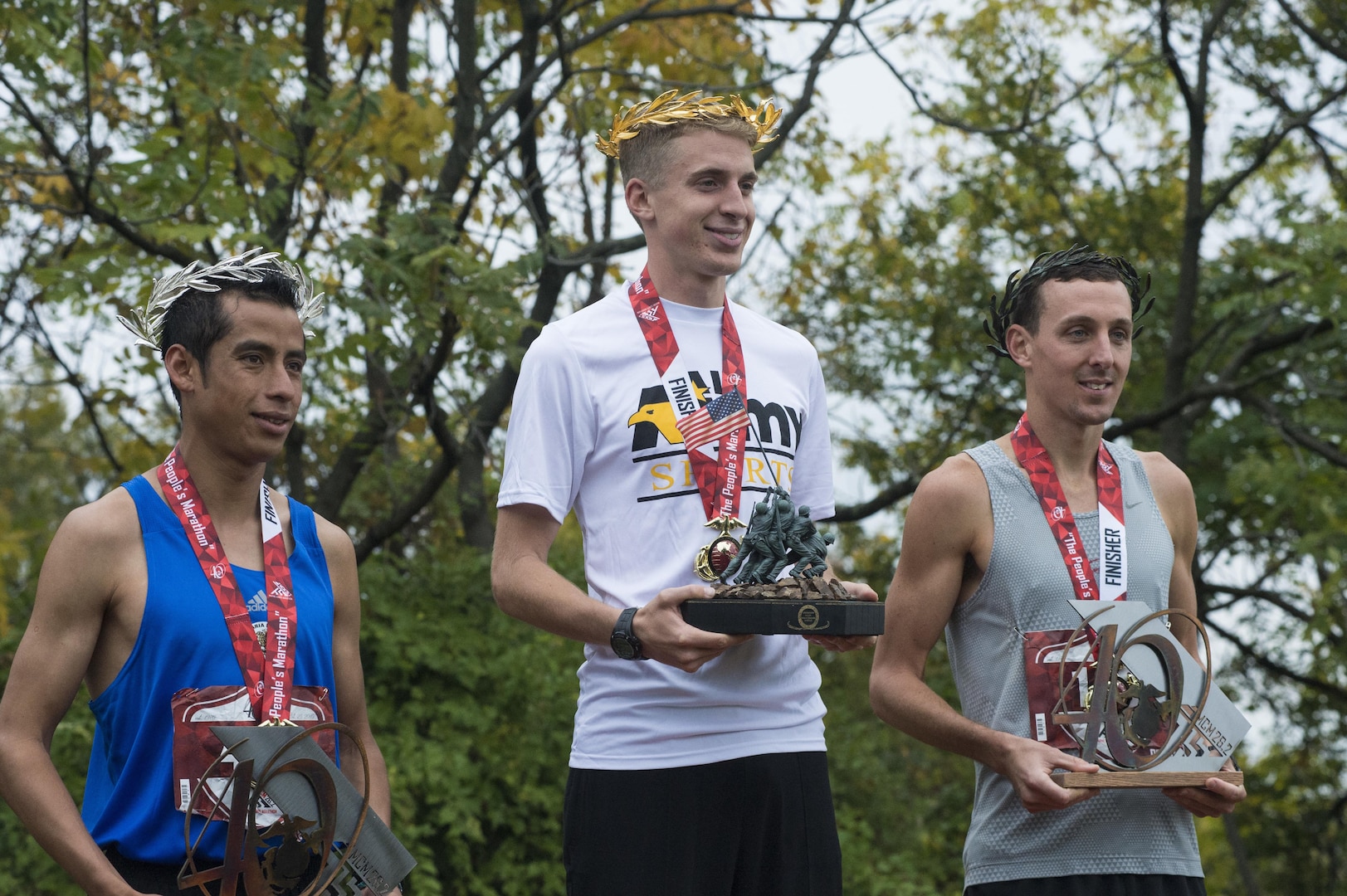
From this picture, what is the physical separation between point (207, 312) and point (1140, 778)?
214cm

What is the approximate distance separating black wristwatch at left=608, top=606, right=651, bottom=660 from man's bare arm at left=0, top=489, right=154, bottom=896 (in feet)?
3.12

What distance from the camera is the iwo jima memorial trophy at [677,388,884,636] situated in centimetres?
255

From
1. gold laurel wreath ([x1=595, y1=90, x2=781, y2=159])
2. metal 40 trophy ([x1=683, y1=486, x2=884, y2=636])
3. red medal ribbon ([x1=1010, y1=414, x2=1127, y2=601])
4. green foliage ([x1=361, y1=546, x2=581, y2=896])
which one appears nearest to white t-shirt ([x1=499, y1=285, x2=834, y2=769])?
metal 40 trophy ([x1=683, y1=486, x2=884, y2=636])

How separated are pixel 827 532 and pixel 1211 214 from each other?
7953 millimetres

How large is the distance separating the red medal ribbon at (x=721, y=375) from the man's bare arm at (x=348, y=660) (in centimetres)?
77

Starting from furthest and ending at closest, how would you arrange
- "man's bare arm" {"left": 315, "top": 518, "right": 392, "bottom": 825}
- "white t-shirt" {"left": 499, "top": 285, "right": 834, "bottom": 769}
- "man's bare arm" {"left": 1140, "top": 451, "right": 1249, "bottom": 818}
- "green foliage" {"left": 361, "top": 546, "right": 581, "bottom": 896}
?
"green foliage" {"left": 361, "top": 546, "right": 581, "bottom": 896}
"man's bare arm" {"left": 1140, "top": 451, "right": 1249, "bottom": 818}
"man's bare arm" {"left": 315, "top": 518, "right": 392, "bottom": 825}
"white t-shirt" {"left": 499, "top": 285, "right": 834, "bottom": 769}

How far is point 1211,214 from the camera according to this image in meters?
9.80

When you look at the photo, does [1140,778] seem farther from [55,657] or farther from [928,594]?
[55,657]

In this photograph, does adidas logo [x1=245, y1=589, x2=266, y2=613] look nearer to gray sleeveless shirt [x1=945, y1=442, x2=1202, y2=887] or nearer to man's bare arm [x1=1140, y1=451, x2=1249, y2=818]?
gray sleeveless shirt [x1=945, y1=442, x2=1202, y2=887]

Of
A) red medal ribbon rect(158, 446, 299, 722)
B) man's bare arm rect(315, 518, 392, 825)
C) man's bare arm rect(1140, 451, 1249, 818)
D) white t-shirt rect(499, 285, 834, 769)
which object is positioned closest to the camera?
red medal ribbon rect(158, 446, 299, 722)

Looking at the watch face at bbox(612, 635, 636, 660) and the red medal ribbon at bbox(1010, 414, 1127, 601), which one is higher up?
the red medal ribbon at bbox(1010, 414, 1127, 601)

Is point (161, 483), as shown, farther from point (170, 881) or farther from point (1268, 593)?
point (1268, 593)

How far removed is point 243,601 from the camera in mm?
2756

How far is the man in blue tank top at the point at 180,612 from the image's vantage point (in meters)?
2.62
